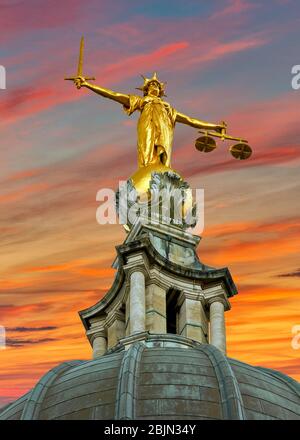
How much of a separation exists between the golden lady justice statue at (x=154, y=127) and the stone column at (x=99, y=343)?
8862mm

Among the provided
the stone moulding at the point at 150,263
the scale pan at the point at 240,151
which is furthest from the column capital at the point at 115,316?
the scale pan at the point at 240,151

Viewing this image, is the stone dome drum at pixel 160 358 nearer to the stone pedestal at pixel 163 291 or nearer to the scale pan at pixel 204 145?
the stone pedestal at pixel 163 291

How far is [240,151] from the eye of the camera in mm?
93000

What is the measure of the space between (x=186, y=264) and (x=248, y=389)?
1662 centimetres

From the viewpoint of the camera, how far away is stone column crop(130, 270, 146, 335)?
85.8 m

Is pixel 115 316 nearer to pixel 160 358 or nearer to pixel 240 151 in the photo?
pixel 240 151

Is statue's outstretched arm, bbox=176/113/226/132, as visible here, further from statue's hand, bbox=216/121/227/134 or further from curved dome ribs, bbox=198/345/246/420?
curved dome ribs, bbox=198/345/246/420

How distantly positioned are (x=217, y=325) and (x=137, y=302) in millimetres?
5288

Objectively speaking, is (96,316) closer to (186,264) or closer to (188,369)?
(186,264)

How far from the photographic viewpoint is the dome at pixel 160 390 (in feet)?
241

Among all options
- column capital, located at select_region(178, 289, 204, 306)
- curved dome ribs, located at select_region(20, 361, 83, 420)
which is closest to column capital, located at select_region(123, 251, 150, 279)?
column capital, located at select_region(178, 289, 204, 306)

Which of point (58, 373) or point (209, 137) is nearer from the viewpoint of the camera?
point (58, 373)

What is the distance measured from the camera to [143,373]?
7638cm
